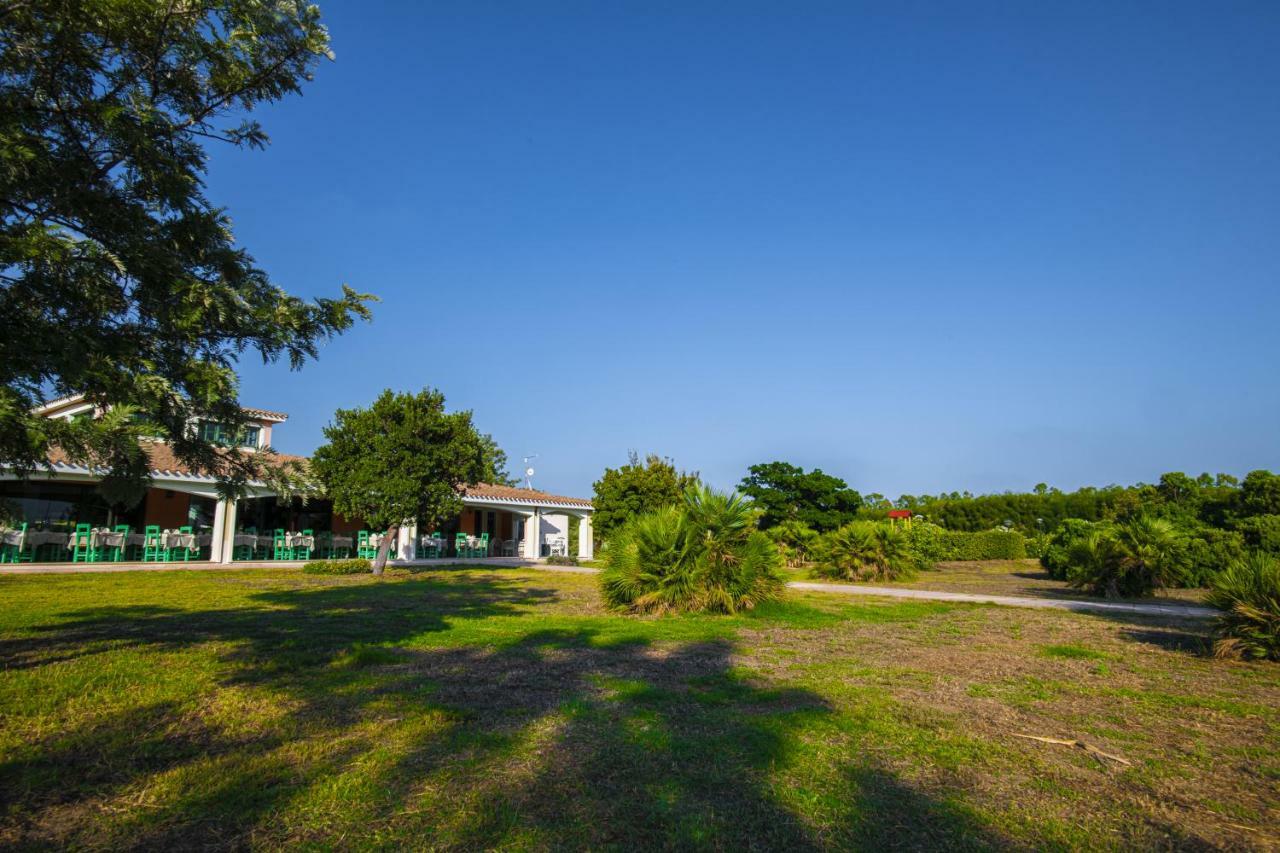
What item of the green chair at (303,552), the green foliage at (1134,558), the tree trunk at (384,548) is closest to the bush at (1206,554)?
the green foliage at (1134,558)

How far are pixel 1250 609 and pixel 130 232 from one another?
34.3 ft

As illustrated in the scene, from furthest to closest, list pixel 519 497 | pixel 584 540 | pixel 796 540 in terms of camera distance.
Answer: pixel 584 540, pixel 519 497, pixel 796 540

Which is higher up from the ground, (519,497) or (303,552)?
(519,497)

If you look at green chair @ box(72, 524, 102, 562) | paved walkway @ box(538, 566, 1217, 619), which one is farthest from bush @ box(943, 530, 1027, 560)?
green chair @ box(72, 524, 102, 562)

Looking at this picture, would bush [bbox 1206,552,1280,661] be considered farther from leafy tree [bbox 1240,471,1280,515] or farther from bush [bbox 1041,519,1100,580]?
leafy tree [bbox 1240,471,1280,515]

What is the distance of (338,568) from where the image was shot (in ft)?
59.5

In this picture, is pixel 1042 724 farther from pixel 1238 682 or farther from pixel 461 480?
pixel 461 480

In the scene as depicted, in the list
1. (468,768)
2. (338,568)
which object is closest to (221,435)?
(468,768)

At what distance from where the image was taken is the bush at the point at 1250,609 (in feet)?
22.0

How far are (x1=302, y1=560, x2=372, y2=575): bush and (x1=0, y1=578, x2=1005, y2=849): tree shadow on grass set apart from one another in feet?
39.0

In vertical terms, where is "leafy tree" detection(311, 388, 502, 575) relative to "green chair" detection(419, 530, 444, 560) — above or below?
above

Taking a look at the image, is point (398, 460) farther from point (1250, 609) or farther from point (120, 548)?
point (1250, 609)

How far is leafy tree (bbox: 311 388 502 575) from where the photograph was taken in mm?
16219

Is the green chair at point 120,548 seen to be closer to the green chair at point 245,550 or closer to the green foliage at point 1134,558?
the green chair at point 245,550
